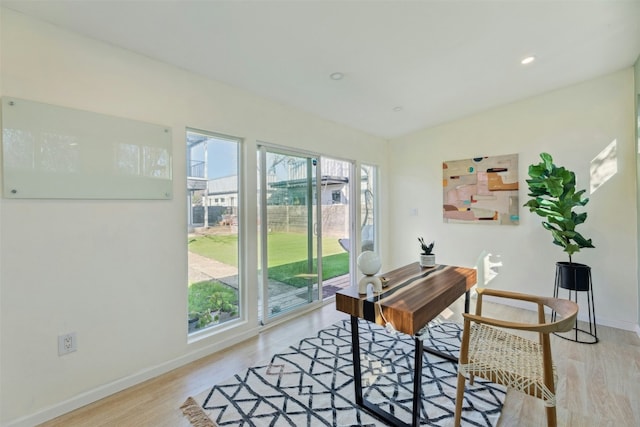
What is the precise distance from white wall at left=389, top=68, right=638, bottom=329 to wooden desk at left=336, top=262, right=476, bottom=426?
6.14 ft

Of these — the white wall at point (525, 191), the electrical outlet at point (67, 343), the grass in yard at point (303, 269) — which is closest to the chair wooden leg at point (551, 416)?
the grass in yard at point (303, 269)

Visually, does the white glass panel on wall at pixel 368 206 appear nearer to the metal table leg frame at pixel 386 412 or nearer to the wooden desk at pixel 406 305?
the wooden desk at pixel 406 305

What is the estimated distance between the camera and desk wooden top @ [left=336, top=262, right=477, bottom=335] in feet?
5.16

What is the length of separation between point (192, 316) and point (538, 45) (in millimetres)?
3724

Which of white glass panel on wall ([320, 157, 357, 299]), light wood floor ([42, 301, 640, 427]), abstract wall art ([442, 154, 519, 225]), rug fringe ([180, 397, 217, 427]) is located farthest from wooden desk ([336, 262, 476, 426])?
abstract wall art ([442, 154, 519, 225])

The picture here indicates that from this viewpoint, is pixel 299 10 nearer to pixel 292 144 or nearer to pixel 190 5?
pixel 190 5

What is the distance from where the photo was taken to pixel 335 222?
407cm

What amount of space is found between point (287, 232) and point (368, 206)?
174 cm

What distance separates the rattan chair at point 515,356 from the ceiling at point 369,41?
6.32 feet

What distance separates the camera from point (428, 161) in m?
4.41

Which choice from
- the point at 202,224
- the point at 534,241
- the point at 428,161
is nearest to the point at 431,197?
the point at 428,161

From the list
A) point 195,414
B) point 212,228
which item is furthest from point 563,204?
point 195,414

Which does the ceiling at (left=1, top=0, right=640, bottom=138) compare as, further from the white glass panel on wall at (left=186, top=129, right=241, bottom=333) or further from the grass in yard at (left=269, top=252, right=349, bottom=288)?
the grass in yard at (left=269, top=252, right=349, bottom=288)

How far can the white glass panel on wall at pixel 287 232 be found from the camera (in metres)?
3.07
